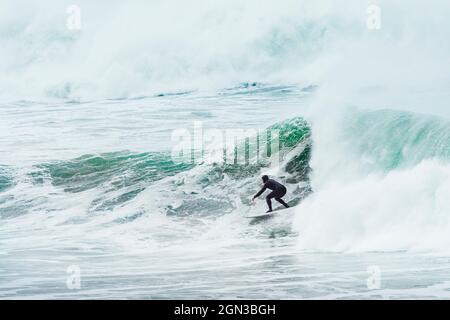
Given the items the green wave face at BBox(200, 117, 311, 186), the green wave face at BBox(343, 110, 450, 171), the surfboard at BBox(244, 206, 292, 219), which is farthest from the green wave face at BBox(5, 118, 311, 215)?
the green wave face at BBox(343, 110, 450, 171)

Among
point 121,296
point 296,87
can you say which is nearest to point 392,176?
point 296,87

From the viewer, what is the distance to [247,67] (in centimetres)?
689

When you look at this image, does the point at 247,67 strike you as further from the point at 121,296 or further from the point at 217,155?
the point at 121,296

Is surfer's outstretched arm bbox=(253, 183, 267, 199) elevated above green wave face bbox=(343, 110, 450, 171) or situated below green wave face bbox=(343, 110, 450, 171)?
→ below

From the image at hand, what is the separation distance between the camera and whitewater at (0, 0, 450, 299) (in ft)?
19.9

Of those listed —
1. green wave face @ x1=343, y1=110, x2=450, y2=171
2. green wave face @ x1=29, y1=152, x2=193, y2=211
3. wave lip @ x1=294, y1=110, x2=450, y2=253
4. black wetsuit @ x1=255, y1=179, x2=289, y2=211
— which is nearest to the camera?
wave lip @ x1=294, y1=110, x2=450, y2=253

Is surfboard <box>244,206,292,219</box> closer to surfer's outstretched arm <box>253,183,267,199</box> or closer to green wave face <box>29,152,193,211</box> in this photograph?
surfer's outstretched arm <box>253,183,267,199</box>

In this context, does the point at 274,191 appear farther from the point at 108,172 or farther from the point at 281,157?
the point at 108,172

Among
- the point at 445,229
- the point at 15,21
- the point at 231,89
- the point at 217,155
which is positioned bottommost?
the point at 445,229

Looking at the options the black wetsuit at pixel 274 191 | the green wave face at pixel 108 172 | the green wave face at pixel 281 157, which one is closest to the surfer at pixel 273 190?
the black wetsuit at pixel 274 191

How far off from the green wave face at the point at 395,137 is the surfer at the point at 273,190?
2.24 feet

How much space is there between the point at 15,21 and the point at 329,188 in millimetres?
2871

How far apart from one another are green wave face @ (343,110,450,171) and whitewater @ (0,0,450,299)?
0.01 meters
